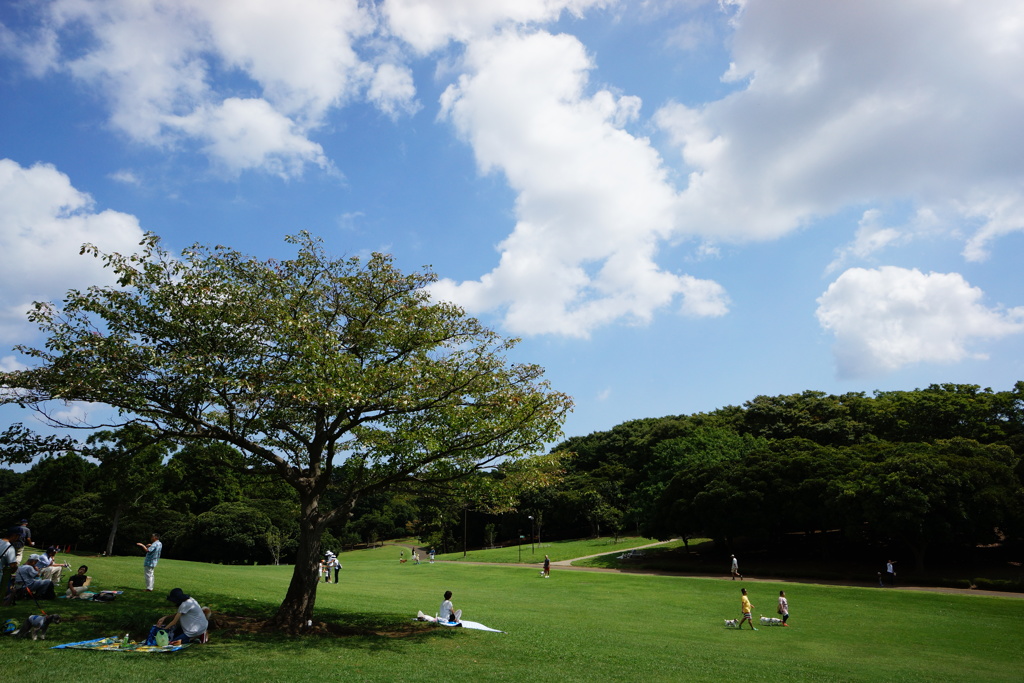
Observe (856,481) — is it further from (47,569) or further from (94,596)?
(47,569)

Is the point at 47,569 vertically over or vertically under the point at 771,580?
over

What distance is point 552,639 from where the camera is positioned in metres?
17.0

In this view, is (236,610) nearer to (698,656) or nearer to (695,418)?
(698,656)

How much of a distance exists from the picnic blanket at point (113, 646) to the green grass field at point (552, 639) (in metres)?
0.35

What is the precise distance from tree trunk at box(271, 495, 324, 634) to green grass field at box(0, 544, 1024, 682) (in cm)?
102

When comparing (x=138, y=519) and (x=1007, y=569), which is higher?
(x=138, y=519)

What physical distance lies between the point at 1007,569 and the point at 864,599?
48.0 ft

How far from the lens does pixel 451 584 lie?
3722 cm

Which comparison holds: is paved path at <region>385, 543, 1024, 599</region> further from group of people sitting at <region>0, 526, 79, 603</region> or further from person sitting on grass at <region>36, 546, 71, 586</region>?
group of people sitting at <region>0, 526, 79, 603</region>

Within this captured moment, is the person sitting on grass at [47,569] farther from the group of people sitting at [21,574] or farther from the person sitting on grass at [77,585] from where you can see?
the person sitting on grass at [77,585]

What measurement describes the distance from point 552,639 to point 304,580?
273 inches

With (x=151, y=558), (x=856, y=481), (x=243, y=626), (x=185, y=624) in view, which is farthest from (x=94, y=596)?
(x=856, y=481)

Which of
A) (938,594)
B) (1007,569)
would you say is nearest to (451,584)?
(938,594)

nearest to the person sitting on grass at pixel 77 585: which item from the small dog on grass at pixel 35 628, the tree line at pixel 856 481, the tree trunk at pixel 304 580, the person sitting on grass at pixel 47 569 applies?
the person sitting on grass at pixel 47 569
